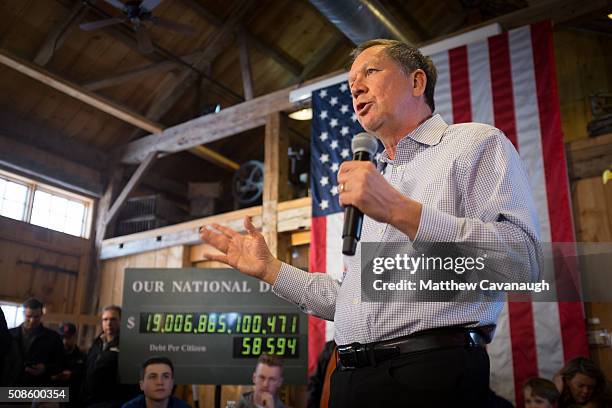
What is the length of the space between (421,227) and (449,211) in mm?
180

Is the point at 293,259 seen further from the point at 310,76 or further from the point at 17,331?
the point at 310,76

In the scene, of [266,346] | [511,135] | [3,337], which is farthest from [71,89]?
[511,135]

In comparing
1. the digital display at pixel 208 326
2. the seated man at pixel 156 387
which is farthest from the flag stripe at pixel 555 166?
the seated man at pixel 156 387

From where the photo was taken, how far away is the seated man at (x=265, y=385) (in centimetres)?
388

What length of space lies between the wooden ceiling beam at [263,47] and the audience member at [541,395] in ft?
19.2

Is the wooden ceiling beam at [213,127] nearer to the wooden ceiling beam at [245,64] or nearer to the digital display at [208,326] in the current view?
the wooden ceiling beam at [245,64]

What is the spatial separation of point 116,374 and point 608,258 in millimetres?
3909

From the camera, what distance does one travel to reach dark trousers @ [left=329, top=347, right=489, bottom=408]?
102cm

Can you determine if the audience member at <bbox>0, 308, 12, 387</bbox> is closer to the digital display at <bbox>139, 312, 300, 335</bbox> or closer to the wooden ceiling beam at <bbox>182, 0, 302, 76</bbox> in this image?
the digital display at <bbox>139, 312, 300, 335</bbox>

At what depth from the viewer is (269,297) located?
4.54 meters

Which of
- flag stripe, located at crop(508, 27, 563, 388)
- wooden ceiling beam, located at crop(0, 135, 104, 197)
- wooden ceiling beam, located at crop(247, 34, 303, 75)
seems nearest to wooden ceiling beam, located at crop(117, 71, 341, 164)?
wooden ceiling beam, located at crop(0, 135, 104, 197)

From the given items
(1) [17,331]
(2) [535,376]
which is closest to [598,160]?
(2) [535,376]

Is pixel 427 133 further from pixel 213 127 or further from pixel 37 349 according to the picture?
pixel 213 127
